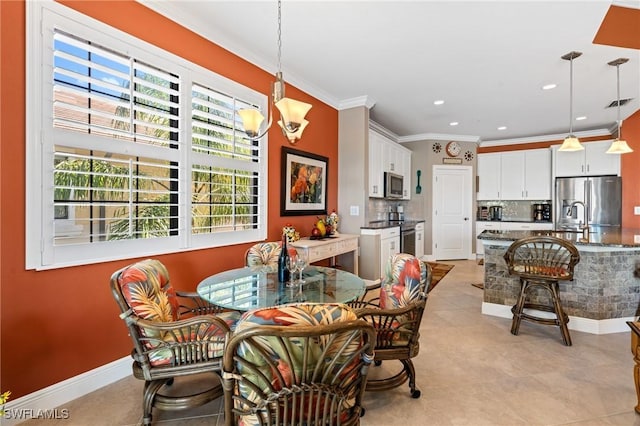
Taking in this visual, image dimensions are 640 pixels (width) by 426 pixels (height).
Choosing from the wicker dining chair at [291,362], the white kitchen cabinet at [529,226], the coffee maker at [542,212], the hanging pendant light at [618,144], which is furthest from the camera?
the coffee maker at [542,212]

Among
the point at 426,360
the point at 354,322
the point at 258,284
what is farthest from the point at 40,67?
the point at 426,360

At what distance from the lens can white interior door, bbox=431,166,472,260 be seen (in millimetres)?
6727

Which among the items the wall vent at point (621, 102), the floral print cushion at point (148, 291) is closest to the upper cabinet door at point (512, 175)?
the wall vent at point (621, 102)

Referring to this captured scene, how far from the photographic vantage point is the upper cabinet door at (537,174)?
6309mm

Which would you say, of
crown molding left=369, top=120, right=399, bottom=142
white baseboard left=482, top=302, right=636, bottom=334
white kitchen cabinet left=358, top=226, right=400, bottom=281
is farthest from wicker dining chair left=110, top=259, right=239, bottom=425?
crown molding left=369, top=120, right=399, bottom=142

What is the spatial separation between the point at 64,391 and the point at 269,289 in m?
1.47

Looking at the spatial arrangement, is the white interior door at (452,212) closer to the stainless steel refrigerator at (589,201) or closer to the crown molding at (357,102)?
the stainless steel refrigerator at (589,201)

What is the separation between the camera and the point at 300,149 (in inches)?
152

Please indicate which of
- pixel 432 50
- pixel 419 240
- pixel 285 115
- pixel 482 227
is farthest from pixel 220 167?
pixel 482 227

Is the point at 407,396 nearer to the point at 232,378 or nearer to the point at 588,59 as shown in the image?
the point at 232,378

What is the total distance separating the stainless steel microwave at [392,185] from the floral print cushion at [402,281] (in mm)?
3712

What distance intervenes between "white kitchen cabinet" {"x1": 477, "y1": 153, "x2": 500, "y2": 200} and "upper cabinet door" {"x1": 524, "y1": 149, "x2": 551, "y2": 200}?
0.56 m

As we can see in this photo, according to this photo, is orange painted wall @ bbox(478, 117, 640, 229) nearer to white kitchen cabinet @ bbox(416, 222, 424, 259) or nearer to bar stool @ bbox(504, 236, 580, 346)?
white kitchen cabinet @ bbox(416, 222, 424, 259)

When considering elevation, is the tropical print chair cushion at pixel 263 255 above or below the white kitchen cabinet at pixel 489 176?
below
